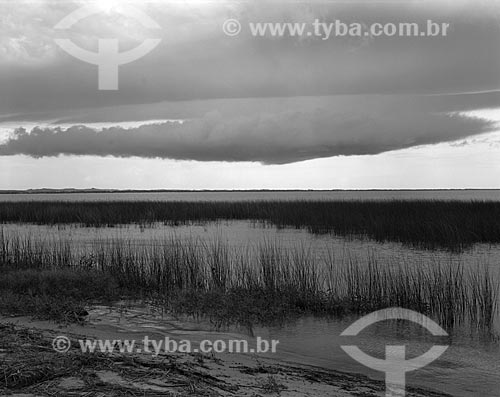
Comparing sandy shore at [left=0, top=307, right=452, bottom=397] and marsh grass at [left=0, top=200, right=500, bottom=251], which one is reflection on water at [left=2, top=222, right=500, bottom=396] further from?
marsh grass at [left=0, top=200, right=500, bottom=251]

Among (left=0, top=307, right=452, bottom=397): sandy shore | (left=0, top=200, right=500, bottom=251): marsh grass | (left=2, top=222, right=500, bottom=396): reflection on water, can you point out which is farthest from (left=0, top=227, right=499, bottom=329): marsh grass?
(left=0, top=200, right=500, bottom=251): marsh grass

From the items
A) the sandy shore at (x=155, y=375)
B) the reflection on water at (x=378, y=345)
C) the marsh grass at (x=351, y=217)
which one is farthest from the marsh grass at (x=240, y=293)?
the marsh grass at (x=351, y=217)

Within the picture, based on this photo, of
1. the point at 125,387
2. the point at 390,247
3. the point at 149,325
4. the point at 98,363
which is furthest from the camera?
the point at 390,247

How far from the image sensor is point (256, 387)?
4.82 meters

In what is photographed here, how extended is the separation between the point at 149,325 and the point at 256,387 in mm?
3444

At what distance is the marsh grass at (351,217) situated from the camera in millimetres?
18734

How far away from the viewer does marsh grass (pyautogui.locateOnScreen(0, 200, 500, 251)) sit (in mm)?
18734

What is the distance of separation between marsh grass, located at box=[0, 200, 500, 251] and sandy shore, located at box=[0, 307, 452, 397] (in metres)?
13.1

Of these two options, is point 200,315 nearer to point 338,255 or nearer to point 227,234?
point 338,255

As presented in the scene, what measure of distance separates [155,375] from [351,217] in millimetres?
20221

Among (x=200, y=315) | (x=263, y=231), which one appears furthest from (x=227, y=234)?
(x=200, y=315)

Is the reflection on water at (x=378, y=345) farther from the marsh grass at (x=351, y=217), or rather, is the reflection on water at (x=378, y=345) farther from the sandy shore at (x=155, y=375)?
the marsh grass at (x=351, y=217)

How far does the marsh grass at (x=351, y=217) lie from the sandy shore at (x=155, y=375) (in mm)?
13133

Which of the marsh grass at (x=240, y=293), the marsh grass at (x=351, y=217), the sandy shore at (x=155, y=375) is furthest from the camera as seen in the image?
the marsh grass at (x=351, y=217)
